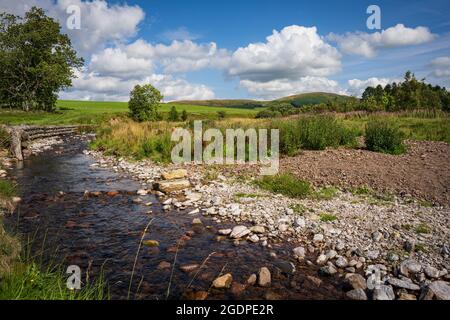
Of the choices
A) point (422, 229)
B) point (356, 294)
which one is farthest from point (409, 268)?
point (422, 229)

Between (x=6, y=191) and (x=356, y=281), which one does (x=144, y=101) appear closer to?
(x=6, y=191)

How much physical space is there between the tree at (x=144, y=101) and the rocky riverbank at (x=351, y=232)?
2816cm

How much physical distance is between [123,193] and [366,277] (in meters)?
7.52

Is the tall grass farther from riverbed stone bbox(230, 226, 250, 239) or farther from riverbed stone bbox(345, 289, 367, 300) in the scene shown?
riverbed stone bbox(345, 289, 367, 300)

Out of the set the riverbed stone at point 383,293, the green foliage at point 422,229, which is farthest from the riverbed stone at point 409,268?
the green foliage at point 422,229

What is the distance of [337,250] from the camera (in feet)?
20.0

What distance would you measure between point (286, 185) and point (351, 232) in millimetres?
2995

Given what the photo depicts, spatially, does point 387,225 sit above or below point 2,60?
below

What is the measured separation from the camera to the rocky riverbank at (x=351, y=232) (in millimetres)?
5008

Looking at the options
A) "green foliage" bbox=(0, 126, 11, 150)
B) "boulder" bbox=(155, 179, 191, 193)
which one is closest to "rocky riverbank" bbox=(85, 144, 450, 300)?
"boulder" bbox=(155, 179, 191, 193)
